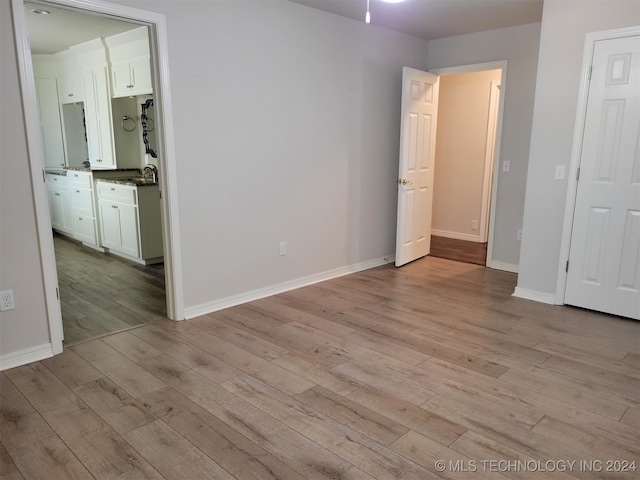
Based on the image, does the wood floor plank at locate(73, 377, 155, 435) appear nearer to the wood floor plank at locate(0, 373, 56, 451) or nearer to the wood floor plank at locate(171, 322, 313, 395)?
the wood floor plank at locate(0, 373, 56, 451)

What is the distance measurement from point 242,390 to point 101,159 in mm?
4416

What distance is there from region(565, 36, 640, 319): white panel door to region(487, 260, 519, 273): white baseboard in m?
1.16

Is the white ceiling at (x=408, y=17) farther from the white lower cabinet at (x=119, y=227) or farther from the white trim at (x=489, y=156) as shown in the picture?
the white lower cabinet at (x=119, y=227)

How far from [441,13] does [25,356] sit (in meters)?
4.15

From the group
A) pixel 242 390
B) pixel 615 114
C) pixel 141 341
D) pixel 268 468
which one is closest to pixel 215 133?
pixel 141 341

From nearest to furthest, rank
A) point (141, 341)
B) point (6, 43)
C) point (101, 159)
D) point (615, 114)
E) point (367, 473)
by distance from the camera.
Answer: point (367, 473) < point (6, 43) < point (141, 341) < point (615, 114) < point (101, 159)

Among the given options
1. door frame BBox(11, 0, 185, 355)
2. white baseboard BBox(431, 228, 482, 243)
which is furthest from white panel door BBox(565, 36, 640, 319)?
door frame BBox(11, 0, 185, 355)

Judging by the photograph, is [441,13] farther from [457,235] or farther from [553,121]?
[457,235]

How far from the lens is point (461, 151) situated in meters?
6.28

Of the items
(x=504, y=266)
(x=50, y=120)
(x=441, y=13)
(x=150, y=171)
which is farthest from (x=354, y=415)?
(x=50, y=120)

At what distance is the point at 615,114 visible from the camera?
333 cm

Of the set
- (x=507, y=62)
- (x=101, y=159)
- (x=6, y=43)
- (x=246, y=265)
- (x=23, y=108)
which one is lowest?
(x=246, y=265)

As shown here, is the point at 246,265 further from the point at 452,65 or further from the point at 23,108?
the point at 452,65

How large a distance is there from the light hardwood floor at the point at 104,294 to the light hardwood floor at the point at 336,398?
0.25m
